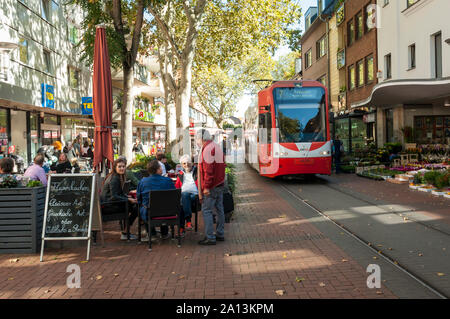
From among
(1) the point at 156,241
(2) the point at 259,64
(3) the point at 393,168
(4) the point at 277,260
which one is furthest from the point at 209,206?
(2) the point at 259,64

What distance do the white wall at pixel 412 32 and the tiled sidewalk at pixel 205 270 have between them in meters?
13.3

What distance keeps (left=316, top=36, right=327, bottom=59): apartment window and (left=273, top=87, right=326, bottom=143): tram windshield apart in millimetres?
21373

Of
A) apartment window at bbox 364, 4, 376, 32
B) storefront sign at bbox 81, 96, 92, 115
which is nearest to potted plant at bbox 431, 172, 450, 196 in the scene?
apartment window at bbox 364, 4, 376, 32

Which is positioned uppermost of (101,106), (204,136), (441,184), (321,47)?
(321,47)

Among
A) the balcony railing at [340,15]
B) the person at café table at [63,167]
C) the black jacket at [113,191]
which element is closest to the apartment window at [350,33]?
the balcony railing at [340,15]

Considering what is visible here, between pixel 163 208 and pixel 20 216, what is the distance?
2.15 m

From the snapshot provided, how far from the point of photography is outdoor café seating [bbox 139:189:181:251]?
714 cm

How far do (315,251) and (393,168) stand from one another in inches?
482

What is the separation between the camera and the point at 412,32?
2048 centimetres

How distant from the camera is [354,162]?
2233cm

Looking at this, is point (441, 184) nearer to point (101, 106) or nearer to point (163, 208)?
point (163, 208)

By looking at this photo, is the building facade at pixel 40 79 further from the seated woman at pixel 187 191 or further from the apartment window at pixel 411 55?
the apartment window at pixel 411 55

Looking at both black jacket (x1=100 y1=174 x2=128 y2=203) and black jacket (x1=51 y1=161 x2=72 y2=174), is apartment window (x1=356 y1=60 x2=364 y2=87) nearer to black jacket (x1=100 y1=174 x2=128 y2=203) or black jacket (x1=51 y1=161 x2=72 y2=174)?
black jacket (x1=51 y1=161 x2=72 y2=174)

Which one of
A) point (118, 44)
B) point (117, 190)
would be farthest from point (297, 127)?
point (117, 190)
